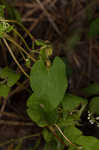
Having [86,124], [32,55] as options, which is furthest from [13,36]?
[86,124]

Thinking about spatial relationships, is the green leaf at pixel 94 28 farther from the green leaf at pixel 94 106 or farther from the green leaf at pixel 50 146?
the green leaf at pixel 50 146

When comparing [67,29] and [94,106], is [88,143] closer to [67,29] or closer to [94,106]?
[94,106]

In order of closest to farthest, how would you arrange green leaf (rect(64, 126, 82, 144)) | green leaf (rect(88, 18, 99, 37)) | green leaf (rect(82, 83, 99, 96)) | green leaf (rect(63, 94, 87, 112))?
green leaf (rect(64, 126, 82, 144)), green leaf (rect(63, 94, 87, 112)), green leaf (rect(82, 83, 99, 96)), green leaf (rect(88, 18, 99, 37))

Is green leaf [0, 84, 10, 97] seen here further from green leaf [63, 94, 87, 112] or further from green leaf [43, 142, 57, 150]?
green leaf [43, 142, 57, 150]

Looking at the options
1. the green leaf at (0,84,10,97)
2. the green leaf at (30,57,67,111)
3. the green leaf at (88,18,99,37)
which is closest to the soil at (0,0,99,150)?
Answer: the green leaf at (88,18,99,37)

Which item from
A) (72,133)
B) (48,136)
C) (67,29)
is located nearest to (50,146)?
(48,136)

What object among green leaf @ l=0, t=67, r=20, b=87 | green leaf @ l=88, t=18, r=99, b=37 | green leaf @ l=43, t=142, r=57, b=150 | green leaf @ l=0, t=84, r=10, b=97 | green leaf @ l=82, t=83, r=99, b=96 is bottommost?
green leaf @ l=43, t=142, r=57, b=150
